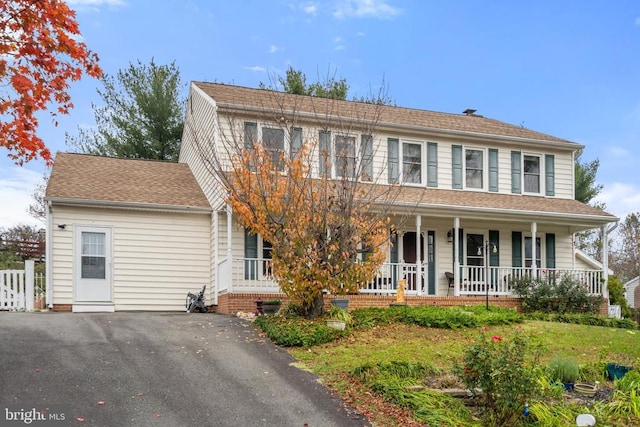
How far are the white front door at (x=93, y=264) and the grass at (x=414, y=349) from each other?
24.1 ft

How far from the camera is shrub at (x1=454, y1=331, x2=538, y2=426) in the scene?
710 centimetres

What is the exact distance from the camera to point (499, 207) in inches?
731

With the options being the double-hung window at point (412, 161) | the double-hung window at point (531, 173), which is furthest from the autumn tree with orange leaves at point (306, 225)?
the double-hung window at point (531, 173)

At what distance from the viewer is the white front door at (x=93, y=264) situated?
53.2ft

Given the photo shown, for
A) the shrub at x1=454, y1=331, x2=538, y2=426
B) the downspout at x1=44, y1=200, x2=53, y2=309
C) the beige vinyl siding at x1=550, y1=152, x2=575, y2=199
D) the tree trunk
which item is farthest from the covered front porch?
the shrub at x1=454, y1=331, x2=538, y2=426

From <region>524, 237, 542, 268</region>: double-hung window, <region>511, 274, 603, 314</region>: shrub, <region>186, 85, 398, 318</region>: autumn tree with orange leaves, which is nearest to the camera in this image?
<region>186, 85, 398, 318</region>: autumn tree with orange leaves

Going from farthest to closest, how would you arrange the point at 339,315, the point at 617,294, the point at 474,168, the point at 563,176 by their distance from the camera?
the point at 563,176
the point at 474,168
the point at 617,294
the point at 339,315

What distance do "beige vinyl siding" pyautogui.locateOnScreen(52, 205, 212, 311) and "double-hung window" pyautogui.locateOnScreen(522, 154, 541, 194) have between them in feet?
34.2

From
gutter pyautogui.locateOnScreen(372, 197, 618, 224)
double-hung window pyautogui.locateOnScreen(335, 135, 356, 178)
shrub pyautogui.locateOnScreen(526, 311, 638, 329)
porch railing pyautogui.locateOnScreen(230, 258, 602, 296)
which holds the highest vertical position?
double-hung window pyautogui.locateOnScreen(335, 135, 356, 178)

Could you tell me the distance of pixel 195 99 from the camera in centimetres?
2034

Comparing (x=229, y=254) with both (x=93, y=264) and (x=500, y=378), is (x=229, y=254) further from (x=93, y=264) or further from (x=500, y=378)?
(x=500, y=378)

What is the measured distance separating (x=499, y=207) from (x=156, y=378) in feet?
40.7

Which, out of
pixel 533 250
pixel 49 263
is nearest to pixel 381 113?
pixel 533 250

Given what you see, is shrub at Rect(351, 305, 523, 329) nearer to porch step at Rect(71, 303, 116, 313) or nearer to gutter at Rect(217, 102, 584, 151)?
gutter at Rect(217, 102, 584, 151)
